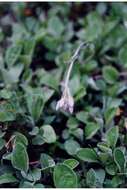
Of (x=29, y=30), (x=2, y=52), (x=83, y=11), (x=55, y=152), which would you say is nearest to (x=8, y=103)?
(x=55, y=152)

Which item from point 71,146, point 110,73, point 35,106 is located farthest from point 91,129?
point 110,73

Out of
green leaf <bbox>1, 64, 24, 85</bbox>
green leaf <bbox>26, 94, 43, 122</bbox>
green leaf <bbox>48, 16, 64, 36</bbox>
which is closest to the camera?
green leaf <bbox>26, 94, 43, 122</bbox>

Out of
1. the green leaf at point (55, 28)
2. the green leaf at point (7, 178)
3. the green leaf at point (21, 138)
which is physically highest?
the green leaf at point (55, 28)

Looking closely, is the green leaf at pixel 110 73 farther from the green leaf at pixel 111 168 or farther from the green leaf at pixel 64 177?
the green leaf at pixel 64 177

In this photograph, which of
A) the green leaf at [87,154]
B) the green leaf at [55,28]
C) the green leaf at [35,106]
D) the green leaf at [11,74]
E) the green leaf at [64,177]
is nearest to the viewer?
the green leaf at [64,177]

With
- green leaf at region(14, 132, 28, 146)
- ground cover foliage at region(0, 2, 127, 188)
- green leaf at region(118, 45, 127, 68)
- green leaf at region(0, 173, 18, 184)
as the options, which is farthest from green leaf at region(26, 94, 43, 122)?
green leaf at region(118, 45, 127, 68)

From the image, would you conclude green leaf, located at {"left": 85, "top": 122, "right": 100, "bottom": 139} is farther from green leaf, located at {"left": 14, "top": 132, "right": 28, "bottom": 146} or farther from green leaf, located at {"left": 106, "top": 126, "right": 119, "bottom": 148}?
green leaf, located at {"left": 14, "top": 132, "right": 28, "bottom": 146}

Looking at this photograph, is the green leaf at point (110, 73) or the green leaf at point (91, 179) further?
the green leaf at point (110, 73)

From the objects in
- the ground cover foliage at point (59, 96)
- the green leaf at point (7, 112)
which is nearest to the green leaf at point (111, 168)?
the ground cover foliage at point (59, 96)
